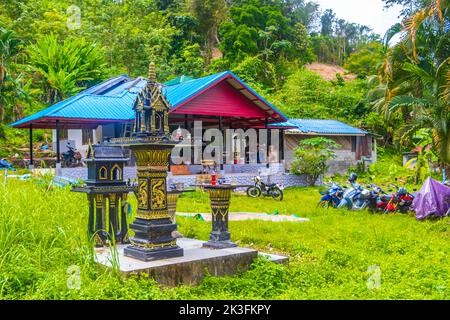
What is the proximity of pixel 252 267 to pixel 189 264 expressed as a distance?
1.04 m

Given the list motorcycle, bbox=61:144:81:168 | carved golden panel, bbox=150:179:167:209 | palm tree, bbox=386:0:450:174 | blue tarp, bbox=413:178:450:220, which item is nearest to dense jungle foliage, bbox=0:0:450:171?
motorcycle, bbox=61:144:81:168

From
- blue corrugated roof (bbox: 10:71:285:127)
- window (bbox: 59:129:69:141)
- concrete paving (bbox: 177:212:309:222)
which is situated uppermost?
blue corrugated roof (bbox: 10:71:285:127)

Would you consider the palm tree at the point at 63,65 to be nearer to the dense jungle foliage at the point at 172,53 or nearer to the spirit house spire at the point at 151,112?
the dense jungle foliage at the point at 172,53

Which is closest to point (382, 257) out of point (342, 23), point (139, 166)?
point (139, 166)

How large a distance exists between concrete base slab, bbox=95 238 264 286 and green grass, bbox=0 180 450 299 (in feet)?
0.61

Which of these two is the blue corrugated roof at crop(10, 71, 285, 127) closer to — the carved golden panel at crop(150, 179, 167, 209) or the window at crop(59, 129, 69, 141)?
the window at crop(59, 129, 69, 141)

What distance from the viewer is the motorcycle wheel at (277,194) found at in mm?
16616

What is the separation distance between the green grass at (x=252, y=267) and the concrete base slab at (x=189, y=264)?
0.61 feet

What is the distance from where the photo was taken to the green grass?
4.89 m

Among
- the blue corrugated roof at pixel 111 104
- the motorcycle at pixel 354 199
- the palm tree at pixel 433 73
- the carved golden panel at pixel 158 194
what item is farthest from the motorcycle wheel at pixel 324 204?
the carved golden panel at pixel 158 194

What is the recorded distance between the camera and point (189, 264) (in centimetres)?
602

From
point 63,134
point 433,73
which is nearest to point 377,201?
point 433,73

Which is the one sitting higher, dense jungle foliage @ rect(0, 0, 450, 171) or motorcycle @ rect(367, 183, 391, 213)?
dense jungle foliage @ rect(0, 0, 450, 171)
